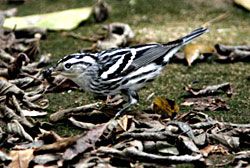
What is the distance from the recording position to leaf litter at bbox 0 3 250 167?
16.3ft

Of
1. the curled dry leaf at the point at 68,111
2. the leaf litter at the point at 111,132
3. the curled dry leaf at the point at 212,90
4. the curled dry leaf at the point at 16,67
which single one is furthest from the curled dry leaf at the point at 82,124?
the curled dry leaf at the point at 16,67

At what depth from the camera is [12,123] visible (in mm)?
5695

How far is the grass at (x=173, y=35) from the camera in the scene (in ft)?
21.2

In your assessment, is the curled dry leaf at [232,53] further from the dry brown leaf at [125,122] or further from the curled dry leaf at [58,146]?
the curled dry leaf at [58,146]

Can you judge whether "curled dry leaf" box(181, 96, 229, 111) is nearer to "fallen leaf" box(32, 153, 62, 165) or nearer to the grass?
the grass

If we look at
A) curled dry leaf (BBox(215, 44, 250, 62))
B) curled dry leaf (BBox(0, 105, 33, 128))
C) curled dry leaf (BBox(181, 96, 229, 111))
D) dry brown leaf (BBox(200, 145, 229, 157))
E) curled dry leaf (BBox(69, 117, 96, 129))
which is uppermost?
curled dry leaf (BBox(215, 44, 250, 62))

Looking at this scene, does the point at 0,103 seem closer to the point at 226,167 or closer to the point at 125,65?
the point at 125,65

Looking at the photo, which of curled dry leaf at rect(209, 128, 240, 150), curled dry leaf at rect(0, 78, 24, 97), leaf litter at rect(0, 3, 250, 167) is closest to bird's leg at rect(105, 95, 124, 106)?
leaf litter at rect(0, 3, 250, 167)

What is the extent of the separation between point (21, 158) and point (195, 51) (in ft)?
9.61

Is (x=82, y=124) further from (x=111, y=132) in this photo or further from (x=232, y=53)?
(x=232, y=53)

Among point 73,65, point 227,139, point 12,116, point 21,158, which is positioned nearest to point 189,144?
point 227,139

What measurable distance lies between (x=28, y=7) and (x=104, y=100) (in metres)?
3.25

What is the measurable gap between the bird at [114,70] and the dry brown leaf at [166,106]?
0.22 metres

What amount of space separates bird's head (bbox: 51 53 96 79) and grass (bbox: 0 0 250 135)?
0.37 meters
